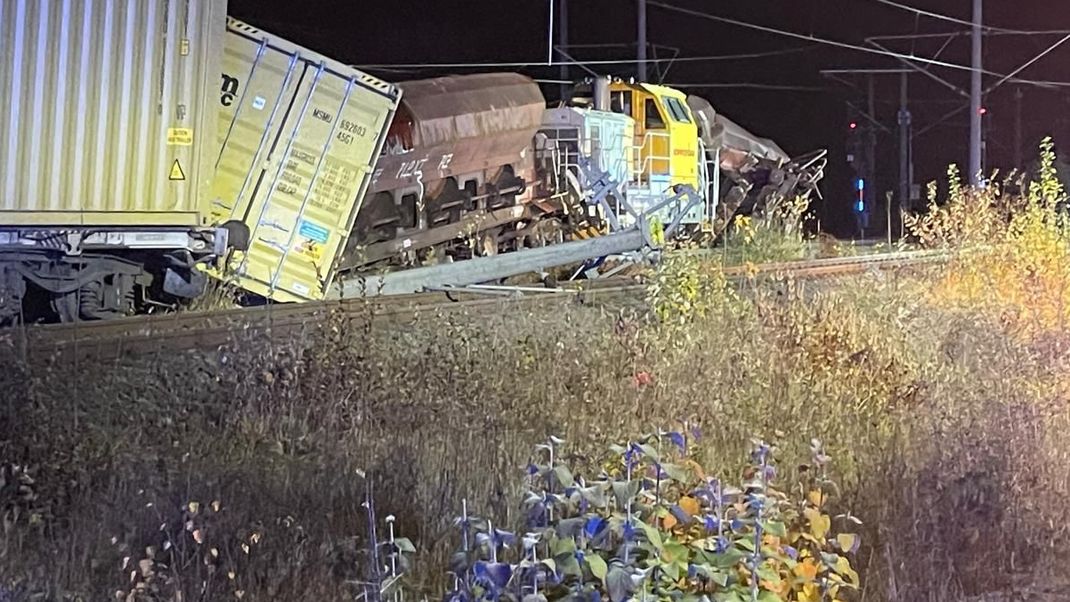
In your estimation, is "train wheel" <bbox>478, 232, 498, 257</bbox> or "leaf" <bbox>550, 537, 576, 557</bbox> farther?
"train wheel" <bbox>478, 232, 498, 257</bbox>

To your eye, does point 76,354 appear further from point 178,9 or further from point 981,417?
point 981,417

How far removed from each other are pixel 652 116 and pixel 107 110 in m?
12.0

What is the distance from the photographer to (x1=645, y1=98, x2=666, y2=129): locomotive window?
21.0 meters

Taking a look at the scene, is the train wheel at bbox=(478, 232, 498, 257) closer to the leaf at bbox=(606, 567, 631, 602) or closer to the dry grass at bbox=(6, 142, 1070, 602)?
the dry grass at bbox=(6, 142, 1070, 602)

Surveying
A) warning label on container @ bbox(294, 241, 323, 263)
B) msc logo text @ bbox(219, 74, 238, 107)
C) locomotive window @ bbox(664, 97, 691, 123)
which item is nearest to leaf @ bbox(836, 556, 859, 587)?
warning label on container @ bbox(294, 241, 323, 263)

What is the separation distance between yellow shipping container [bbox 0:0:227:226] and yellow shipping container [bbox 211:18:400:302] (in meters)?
1.52

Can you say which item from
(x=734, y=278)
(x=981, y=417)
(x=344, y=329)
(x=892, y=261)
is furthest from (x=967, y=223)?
(x=344, y=329)

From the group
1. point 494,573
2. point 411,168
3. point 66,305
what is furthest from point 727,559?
point 411,168

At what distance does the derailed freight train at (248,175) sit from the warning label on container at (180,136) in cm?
1

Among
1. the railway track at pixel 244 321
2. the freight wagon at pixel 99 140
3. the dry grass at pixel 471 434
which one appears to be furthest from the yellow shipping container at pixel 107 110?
the dry grass at pixel 471 434

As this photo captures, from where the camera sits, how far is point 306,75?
12.7 metres

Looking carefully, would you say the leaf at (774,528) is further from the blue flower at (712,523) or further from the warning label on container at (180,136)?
the warning label on container at (180,136)

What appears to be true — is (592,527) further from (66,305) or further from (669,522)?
(66,305)

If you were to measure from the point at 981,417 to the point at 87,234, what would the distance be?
771 cm
